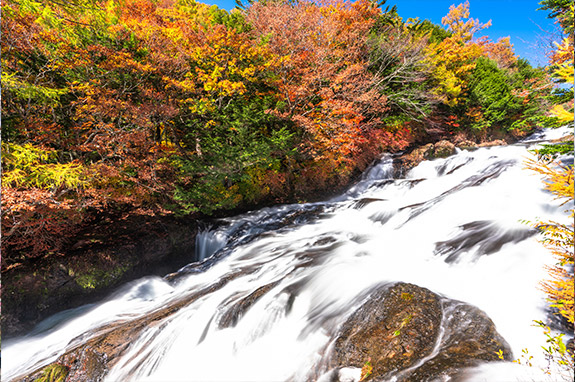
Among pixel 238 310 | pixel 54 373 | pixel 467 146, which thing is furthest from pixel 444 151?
pixel 54 373

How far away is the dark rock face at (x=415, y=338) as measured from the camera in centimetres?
239

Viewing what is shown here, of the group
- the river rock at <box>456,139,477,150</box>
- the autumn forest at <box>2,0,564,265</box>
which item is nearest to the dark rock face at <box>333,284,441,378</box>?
the autumn forest at <box>2,0,564,265</box>

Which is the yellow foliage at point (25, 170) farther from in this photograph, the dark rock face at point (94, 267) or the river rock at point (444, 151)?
the river rock at point (444, 151)

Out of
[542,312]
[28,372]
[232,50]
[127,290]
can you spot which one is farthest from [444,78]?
[28,372]

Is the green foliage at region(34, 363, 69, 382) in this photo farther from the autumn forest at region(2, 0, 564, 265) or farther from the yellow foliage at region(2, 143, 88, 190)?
the yellow foliage at region(2, 143, 88, 190)

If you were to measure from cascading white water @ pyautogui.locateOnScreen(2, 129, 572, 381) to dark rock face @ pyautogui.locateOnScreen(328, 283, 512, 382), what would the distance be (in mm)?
217

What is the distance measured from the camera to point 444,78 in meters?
14.5

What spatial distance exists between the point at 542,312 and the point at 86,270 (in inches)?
365

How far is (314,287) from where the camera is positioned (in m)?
4.56

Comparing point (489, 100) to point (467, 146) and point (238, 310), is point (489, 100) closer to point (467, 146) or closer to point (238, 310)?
point (467, 146)

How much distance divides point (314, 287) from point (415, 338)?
2.14 meters

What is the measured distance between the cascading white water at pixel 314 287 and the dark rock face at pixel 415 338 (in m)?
0.22

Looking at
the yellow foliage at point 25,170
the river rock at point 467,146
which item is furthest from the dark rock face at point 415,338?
the river rock at point 467,146

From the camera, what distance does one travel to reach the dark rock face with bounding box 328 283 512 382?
7.84 feet
